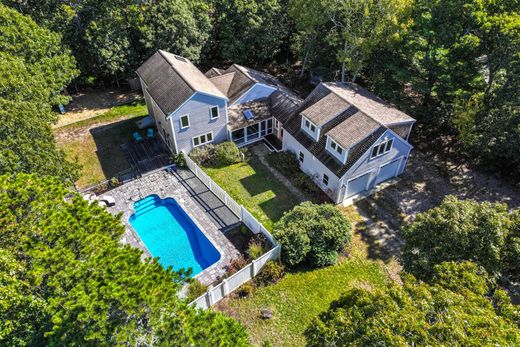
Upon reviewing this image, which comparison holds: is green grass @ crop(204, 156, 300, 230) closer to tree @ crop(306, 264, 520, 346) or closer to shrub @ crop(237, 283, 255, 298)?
shrub @ crop(237, 283, 255, 298)

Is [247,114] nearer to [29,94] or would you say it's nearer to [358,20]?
[358,20]

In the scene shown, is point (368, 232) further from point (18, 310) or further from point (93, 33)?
point (93, 33)

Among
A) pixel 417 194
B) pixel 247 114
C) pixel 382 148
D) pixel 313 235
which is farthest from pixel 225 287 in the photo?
pixel 417 194

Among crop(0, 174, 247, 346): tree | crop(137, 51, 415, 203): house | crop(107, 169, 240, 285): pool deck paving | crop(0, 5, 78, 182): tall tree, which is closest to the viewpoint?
crop(0, 174, 247, 346): tree

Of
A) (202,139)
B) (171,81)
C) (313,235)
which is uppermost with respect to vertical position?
(171,81)

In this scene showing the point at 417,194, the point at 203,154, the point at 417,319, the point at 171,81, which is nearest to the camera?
the point at 417,319

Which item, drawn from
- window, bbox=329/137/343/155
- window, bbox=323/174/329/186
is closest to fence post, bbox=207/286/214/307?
window, bbox=323/174/329/186
